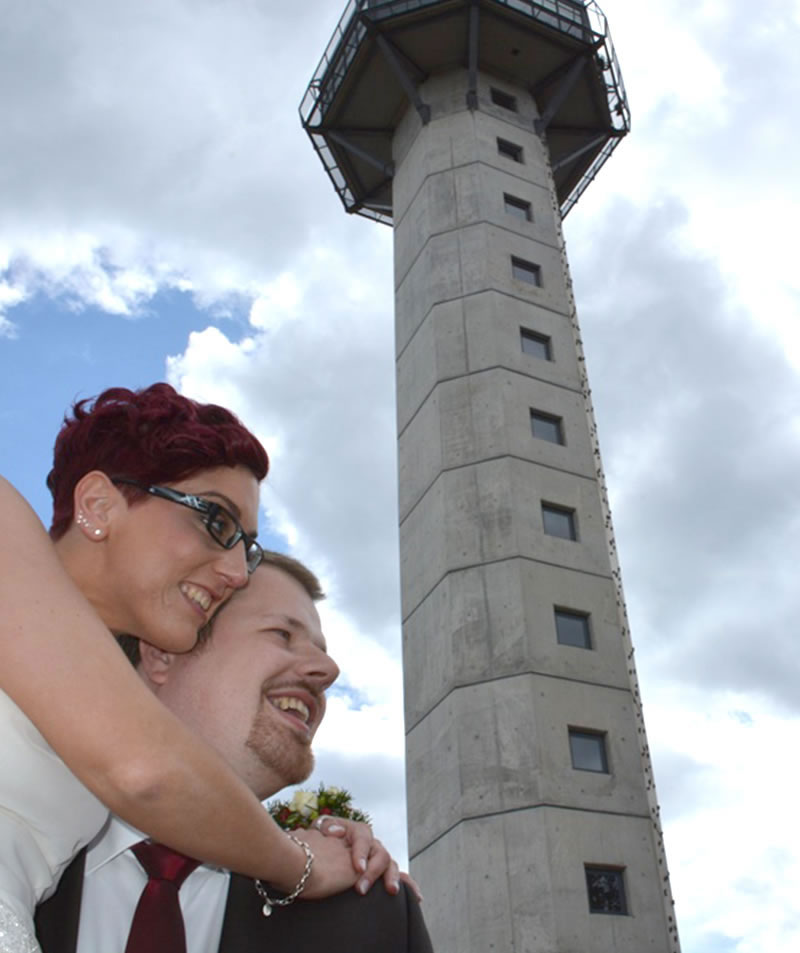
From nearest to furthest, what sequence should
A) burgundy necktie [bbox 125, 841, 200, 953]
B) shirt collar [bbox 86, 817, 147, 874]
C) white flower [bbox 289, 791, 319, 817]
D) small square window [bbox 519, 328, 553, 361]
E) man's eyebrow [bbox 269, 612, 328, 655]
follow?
burgundy necktie [bbox 125, 841, 200, 953] → shirt collar [bbox 86, 817, 147, 874] → man's eyebrow [bbox 269, 612, 328, 655] → white flower [bbox 289, 791, 319, 817] → small square window [bbox 519, 328, 553, 361]

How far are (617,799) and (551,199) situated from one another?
16.5 m

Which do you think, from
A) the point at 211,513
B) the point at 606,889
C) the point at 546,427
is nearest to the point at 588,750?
the point at 606,889

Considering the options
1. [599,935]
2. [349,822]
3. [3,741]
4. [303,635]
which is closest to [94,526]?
[3,741]

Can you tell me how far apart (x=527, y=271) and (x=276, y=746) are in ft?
72.1

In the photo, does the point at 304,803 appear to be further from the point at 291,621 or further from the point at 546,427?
the point at 546,427

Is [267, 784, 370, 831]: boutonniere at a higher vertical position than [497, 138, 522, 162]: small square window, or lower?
lower

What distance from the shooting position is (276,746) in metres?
3.12

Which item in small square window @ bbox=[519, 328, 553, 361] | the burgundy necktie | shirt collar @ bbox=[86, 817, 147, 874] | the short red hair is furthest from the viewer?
small square window @ bbox=[519, 328, 553, 361]

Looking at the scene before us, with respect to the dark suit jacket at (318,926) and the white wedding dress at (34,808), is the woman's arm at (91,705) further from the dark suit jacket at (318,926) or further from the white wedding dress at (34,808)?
the dark suit jacket at (318,926)

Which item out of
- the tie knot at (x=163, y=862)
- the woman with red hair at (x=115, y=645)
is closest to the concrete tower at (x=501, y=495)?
the tie knot at (x=163, y=862)

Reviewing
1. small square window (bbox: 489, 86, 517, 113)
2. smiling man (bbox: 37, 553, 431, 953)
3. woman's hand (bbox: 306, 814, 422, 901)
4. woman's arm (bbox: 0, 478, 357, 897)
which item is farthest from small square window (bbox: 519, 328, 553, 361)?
woman's arm (bbox: 0, 478, 357, 897)

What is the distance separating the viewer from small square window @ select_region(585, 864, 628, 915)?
1562 cm

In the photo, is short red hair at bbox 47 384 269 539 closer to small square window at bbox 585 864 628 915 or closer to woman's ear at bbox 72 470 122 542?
woman's ear at bbox 72 470 122 542

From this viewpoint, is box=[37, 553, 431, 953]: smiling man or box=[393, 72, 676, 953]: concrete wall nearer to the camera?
box=[37, 553, 431, 953]: smiling man
